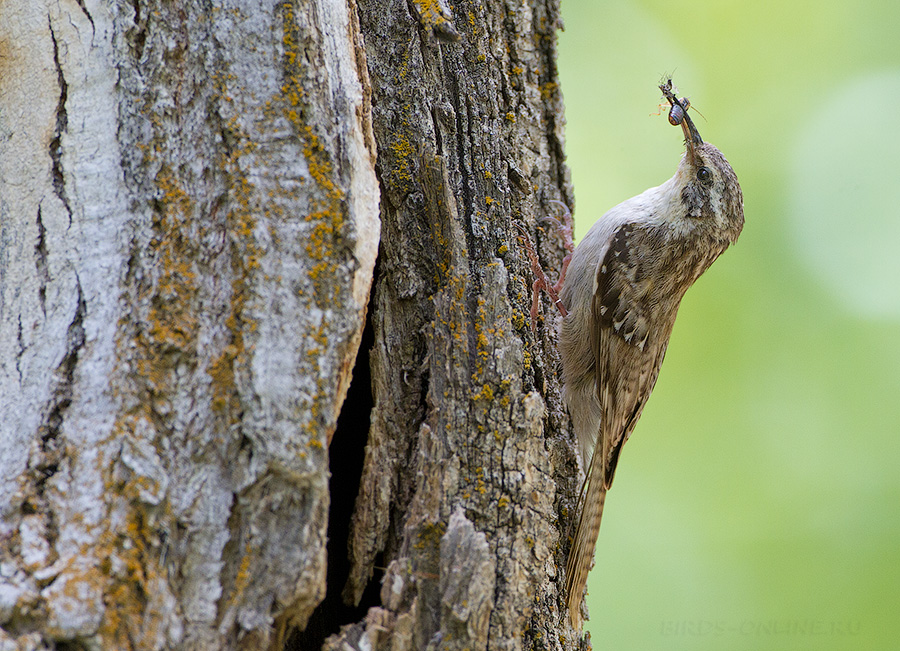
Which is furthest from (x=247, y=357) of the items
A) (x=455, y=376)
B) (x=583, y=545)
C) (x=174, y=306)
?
(x=583, y=545)

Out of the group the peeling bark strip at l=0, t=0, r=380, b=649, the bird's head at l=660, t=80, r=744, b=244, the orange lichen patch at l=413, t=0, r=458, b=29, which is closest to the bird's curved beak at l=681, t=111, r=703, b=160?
the bird's head at l=660, t=80, r=744, b=244

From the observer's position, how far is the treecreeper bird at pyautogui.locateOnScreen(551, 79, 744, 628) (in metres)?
3.22

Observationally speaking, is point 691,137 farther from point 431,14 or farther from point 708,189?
point 431,14

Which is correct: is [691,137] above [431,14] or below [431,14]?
above

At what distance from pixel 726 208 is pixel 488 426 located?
6.92 ft

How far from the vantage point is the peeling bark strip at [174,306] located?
4.99ft

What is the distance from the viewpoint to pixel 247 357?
1631 mm

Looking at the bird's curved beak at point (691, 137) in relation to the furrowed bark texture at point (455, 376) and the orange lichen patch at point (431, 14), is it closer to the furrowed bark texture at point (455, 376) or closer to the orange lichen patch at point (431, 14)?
the furrowed bark texture at point (455, 376)

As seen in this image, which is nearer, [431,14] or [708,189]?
[431,14]

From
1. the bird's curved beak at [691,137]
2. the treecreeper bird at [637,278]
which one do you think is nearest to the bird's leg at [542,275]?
the treecreeper bird at [637,278]

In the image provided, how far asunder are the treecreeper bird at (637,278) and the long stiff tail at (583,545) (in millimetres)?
603

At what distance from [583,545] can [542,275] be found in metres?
0.95

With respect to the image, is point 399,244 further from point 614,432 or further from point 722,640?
point 722,640

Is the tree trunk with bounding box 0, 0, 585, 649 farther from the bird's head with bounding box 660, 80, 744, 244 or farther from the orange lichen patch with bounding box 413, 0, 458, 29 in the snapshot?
the bird's head with bounding box 660, 80, 744, 244
